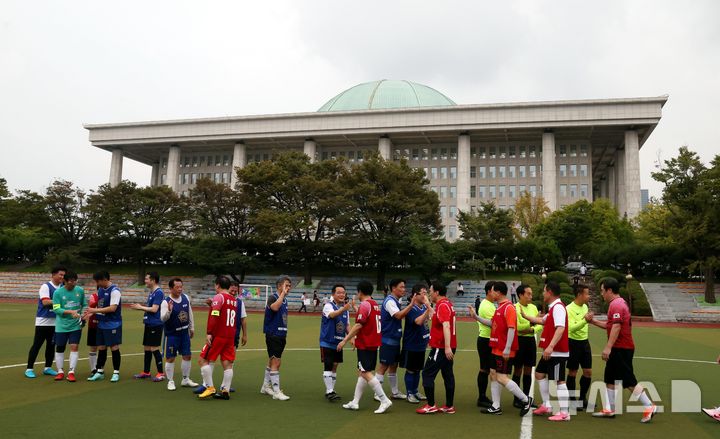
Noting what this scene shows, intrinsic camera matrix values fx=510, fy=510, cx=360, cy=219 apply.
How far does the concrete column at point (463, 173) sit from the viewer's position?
78.5 metres

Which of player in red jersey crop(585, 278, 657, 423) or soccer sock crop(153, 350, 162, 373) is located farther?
soccer sock crop(153, 350, 162, 373)

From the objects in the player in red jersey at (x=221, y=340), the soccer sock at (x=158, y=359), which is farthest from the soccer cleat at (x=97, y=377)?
the player in red jersey at (x=221, y=340)

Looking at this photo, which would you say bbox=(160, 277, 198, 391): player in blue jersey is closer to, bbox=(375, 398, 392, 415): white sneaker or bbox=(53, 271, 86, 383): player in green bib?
bbox=(53, 271, 86, 383): player in green bib

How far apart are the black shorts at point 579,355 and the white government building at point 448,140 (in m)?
67.3

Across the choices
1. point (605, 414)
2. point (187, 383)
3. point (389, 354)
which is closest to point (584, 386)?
point (605, 414)

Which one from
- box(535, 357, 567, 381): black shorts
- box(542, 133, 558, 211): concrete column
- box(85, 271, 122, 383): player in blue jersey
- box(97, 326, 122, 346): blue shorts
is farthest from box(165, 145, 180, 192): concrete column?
box(535, 357, 567, 381): black shorts

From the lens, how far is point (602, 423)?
7.86m

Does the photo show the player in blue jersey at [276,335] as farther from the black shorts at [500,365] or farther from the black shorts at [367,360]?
the black shorts at [500,365]

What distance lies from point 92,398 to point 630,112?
79632 mm

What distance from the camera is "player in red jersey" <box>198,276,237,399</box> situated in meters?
9.05

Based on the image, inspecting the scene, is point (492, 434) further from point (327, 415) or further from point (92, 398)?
point (92, 398)

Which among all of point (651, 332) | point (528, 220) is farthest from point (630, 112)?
point (651, 332)

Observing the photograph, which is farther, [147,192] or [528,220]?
[528,220]

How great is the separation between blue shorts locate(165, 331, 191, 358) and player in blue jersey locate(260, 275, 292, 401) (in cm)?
179
